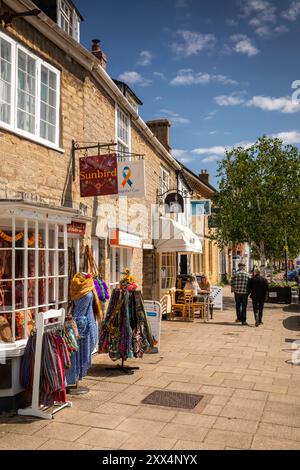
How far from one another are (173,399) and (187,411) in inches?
20.2

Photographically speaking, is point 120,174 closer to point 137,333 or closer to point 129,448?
point 137,333

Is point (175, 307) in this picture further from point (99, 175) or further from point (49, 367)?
point (49, 367)

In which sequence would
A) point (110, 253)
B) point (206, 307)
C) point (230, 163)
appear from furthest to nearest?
point (230, 163)
point (206, 307)
point (110, 253)

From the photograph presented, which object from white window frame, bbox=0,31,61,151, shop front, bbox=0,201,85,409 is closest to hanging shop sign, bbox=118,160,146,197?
white window frame, bbox=0,31,61,151

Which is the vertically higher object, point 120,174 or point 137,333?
point 120,174

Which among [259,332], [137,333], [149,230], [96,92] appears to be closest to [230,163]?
[149,230]

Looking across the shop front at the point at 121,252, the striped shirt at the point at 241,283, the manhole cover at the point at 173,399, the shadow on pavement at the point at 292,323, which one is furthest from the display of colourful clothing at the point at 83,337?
the shadow on pavement at the point at 292,323

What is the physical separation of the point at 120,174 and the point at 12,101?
9.85 ft

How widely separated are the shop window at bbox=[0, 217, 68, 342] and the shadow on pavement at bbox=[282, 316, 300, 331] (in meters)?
7.55

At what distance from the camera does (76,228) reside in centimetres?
811

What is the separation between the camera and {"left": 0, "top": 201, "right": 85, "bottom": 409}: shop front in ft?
18.5

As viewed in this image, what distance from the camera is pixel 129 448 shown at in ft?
14.7

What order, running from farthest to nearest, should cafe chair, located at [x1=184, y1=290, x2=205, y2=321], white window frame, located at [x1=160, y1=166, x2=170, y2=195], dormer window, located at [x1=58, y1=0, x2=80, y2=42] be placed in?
white window frame, located at [x1=160, y1=166, x2=170, y2=195], cafe chair, located at [x1=184, y1=290, x2=205, y2=321], dormer window, located at [x1=58, y1=0, x2=80, y2=42]

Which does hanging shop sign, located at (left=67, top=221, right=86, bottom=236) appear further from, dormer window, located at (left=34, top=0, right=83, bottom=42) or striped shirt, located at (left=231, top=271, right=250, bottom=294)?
striped shirt, located at (left=231, top=271, right=250, bottom=294)
